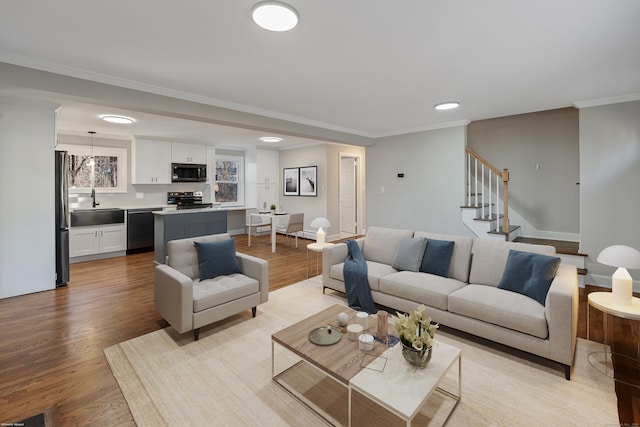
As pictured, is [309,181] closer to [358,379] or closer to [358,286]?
[358,286]

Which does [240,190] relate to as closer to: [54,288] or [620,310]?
[54,288]

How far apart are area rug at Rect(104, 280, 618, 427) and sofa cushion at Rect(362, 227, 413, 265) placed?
1133 millimetres

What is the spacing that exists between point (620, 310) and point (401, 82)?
2702mm

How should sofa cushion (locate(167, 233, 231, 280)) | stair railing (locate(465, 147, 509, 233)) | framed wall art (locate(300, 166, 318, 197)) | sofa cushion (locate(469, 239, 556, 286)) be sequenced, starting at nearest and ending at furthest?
sofa cushion (locate(469, 239, 556, 286)), sofa cushion (locate(167, 233, 231, 280)), stair railing (locate(465, 147, 509, 233)), framed wall art (locate(300, 166, 318, 197))

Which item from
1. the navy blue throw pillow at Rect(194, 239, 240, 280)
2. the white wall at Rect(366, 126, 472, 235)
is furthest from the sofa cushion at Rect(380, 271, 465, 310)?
the white wall at Rect(366, 126, 472, 235)

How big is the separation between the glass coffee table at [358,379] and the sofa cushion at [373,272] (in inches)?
38.4

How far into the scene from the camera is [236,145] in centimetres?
786

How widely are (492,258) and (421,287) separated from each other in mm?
803

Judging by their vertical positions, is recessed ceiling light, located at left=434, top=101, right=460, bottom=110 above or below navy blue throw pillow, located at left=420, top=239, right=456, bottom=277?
above

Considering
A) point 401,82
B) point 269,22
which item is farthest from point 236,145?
point 269,22

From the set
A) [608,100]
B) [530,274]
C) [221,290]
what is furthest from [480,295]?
[608,100]

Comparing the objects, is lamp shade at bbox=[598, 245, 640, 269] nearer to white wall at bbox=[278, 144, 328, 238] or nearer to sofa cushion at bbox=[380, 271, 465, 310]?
sofa cushion at bbox=[380, 271, 465, 310]

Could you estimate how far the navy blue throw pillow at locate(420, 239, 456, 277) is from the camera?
3195 millimetres

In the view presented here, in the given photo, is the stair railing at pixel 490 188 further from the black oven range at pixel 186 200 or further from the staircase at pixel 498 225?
the black oven range at pixel 186 200
